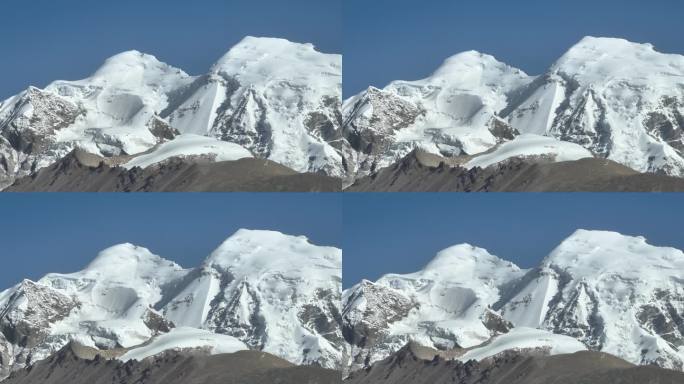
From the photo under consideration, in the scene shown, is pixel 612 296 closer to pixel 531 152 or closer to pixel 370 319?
pixel 531 152

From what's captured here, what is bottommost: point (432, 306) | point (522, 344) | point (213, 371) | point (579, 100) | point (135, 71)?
point (579, 100)

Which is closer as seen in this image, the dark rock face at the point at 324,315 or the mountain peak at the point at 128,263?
the dark rock face at the point at 324,315

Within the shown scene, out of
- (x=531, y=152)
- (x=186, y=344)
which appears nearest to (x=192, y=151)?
(x=531, y=152)

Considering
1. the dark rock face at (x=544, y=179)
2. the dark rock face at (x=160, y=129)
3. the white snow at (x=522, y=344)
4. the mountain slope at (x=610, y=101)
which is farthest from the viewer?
the mountain slope at (x=610, y=101)

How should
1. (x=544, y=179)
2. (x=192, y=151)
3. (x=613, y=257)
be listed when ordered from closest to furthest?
(x=192, y=151)
(x=613, y=257)
(x=544, y=179)

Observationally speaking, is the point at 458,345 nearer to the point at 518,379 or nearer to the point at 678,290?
the point at 518,379

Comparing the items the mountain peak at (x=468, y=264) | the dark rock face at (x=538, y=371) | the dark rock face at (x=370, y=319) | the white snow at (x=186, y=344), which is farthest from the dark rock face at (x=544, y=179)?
the white snow at (x=186, y=344)

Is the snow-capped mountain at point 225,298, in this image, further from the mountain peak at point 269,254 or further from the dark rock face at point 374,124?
the dark rock face at point 374,124

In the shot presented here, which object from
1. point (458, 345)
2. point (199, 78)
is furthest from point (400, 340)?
point (199, 78)
